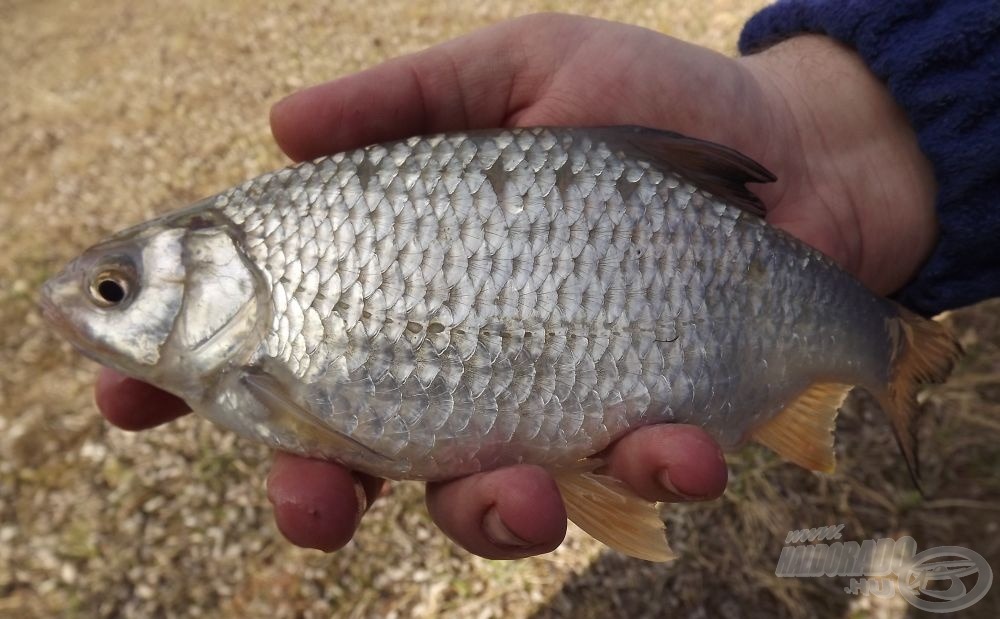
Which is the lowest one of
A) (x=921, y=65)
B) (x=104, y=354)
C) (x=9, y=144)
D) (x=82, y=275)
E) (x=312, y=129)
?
(x=9, y=144)

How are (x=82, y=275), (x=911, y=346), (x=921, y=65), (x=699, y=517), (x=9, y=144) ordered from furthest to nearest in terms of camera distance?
(x=9, y=144) < (x=699, y=517) < (x=921, y=65) < (x=911, y=346) < (x=82, y=275)

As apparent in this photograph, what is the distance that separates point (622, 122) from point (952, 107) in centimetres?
112

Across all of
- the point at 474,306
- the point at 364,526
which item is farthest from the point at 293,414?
the point at 364,526

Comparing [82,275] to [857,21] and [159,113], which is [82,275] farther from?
[159,113]

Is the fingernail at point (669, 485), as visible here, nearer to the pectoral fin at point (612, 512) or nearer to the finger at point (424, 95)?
the pectoral fin at point (612, 512)

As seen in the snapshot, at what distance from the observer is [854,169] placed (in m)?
2.95

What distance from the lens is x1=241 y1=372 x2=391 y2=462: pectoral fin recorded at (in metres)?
1.93

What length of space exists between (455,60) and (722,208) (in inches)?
42.7

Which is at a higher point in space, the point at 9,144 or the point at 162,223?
the point at 162,223

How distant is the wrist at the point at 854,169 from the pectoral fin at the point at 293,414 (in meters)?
1.83

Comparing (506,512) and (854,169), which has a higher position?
(854,169)

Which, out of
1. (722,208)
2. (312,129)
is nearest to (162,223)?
(312,129)

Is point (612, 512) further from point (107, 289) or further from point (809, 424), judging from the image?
point (107, 289)

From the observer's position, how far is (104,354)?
6.66 ft
